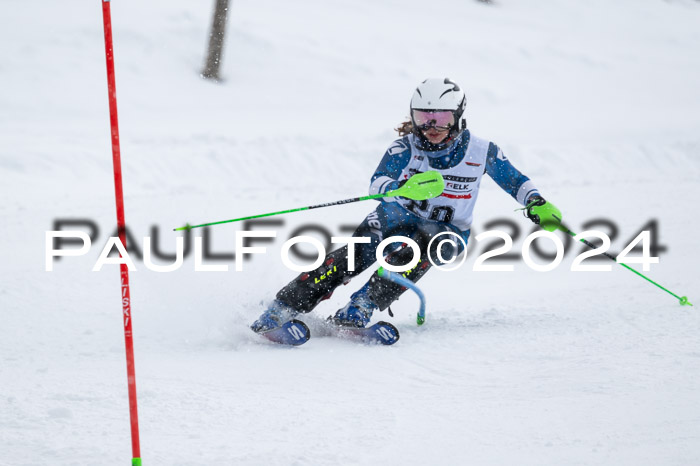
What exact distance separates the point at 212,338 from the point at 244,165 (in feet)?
19.3

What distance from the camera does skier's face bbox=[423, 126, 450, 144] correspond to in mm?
4988

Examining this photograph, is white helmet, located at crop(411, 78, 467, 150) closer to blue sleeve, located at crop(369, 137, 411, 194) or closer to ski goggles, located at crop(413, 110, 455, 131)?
ski goggles, located at crop(413, 110, 455, 131)

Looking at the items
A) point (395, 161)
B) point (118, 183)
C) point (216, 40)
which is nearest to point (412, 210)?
point (395, 161)

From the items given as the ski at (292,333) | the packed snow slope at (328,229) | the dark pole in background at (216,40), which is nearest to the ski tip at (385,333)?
the packed snow slope at (328,229)

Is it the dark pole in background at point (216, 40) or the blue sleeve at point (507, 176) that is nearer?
the blue sleeve at point (507, 176)

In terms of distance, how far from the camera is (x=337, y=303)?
6.29 metres

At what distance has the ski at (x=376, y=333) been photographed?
4793mm

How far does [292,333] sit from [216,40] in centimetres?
953

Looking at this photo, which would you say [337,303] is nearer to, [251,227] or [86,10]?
[251,227]

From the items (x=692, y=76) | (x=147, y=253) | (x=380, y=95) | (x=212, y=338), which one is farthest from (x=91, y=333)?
(x=692, y=76)

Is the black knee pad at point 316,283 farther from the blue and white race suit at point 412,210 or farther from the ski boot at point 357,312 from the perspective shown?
the ski boot at point 357,312

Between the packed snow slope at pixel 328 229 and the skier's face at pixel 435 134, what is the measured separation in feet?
4.01

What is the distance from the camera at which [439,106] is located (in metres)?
4.93

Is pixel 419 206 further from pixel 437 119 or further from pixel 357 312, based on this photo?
pixel 357 312
